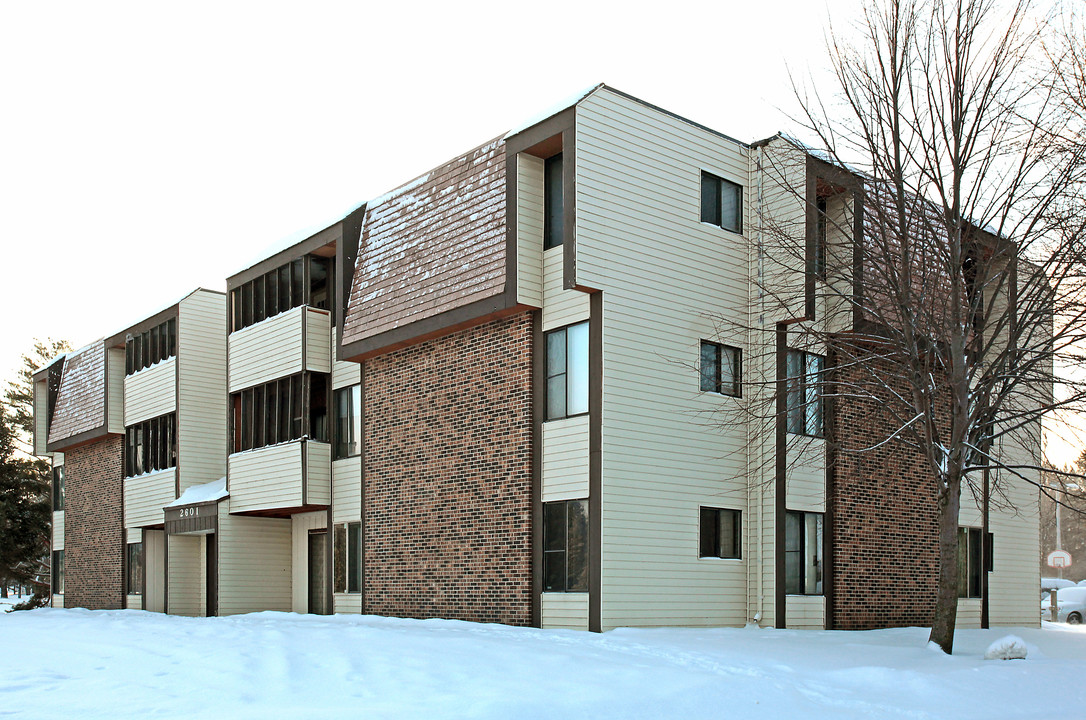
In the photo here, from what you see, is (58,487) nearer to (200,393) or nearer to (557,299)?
(200,393)

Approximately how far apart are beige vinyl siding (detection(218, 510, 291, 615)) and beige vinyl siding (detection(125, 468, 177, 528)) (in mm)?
3714

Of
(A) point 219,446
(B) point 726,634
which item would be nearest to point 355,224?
(A) point 219,446

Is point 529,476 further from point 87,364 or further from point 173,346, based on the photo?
point 87,364

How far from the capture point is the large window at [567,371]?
18188mm

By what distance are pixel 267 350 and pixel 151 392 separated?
24.5 ft

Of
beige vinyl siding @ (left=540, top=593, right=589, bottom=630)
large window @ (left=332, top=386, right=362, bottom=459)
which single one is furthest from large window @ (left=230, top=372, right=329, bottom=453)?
beige vinyl siding @ (left=540, top=593, right=589, bottom=630)

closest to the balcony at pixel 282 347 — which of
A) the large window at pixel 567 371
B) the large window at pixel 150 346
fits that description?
the large window at pixel 150 346

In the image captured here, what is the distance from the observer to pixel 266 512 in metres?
26.9

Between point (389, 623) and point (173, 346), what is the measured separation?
14921 millimetres

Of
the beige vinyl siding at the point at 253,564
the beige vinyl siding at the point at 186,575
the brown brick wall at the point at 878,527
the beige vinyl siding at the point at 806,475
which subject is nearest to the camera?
the beige vinyl siding at the point at 806,475

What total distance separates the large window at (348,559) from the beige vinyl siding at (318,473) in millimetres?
821

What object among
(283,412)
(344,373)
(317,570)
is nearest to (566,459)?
(344,373)

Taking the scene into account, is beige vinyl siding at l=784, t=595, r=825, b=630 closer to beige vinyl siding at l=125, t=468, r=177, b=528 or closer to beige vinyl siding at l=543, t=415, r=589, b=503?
beige vinyl siding at l=543, t=415, r=589, b=503

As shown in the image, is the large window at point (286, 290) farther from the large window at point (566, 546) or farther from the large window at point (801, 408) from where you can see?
the large window at point (801, 408)
